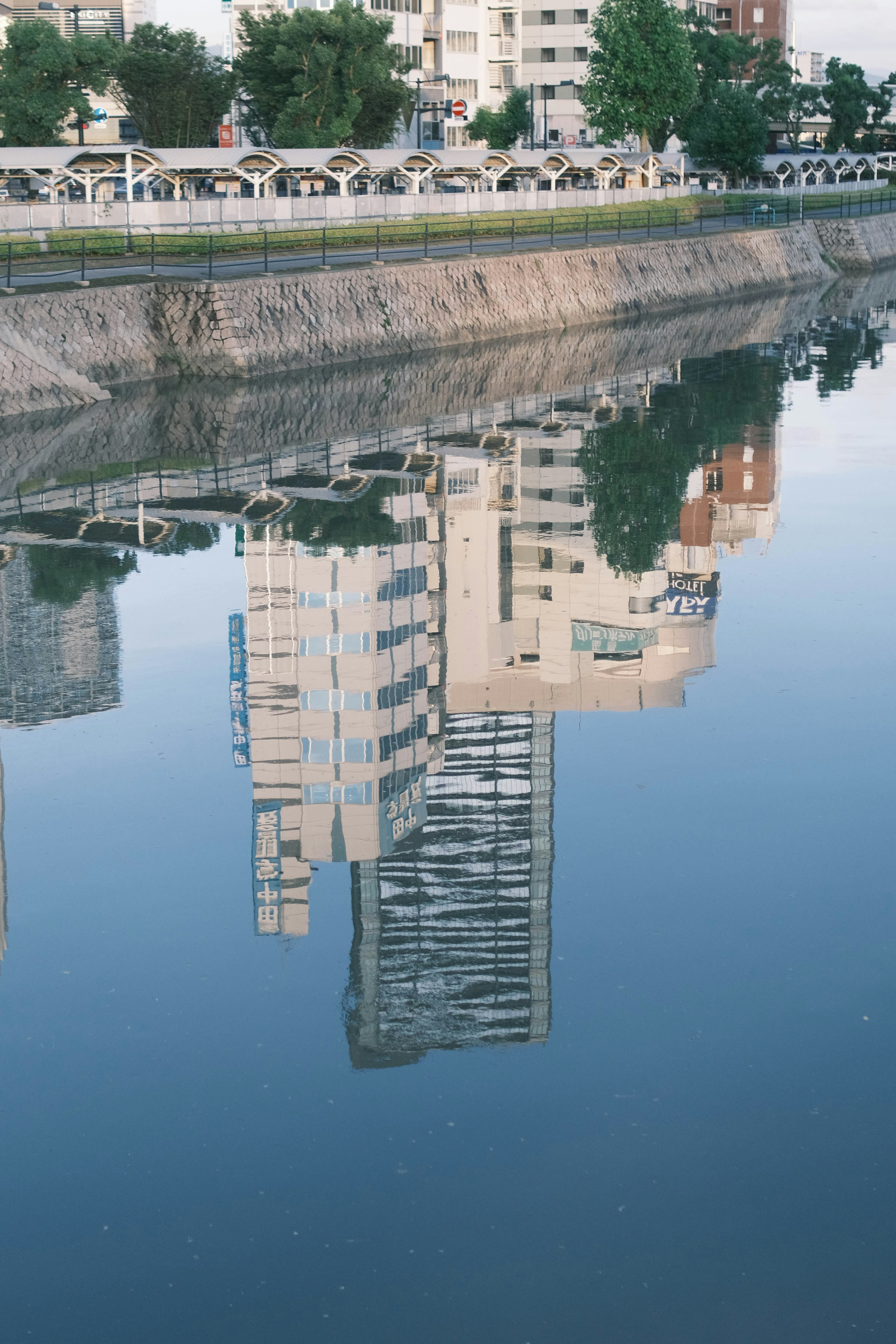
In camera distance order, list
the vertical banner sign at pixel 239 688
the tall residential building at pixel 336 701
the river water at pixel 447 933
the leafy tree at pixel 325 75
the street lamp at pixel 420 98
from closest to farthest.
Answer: the river water at pixel 447 933, the tall residential building at pixel 336 701, the vertical banner sign at pixel 239 688, the leafy tree at pixel 325 75, the street lamp at pixel 420 98

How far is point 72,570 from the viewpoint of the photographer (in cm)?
1900

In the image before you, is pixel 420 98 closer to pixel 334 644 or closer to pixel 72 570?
pixel 72 570

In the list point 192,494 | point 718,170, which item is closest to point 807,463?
point 192,494

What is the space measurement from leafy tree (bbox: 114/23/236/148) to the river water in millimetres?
67127

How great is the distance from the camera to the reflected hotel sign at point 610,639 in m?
15.8

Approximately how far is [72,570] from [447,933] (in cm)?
1058

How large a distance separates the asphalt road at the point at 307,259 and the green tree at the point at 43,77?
27.0 m

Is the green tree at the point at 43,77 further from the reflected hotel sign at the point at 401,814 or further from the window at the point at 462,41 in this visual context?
the reflected hotel sign at the point at 401,814

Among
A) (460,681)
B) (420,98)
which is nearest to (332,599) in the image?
(460,681)

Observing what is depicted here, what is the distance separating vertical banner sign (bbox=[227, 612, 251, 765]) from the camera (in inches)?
515

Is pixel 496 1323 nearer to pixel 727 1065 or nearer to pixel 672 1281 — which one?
pixel 672 1281

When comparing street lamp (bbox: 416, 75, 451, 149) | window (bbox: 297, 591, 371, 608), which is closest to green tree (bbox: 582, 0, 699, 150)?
street lamp (bbox: 416, 75, 451, 149)

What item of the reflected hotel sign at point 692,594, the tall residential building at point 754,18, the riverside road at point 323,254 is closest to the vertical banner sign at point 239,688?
the reflected hotel sign at point 692,594

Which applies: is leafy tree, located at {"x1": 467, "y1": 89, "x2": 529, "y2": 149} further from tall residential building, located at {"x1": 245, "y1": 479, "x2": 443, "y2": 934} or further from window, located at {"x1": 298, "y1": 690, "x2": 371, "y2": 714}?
window, located at {"x1": 298, "y1": 690, "x2": 371, "y2": 714}
